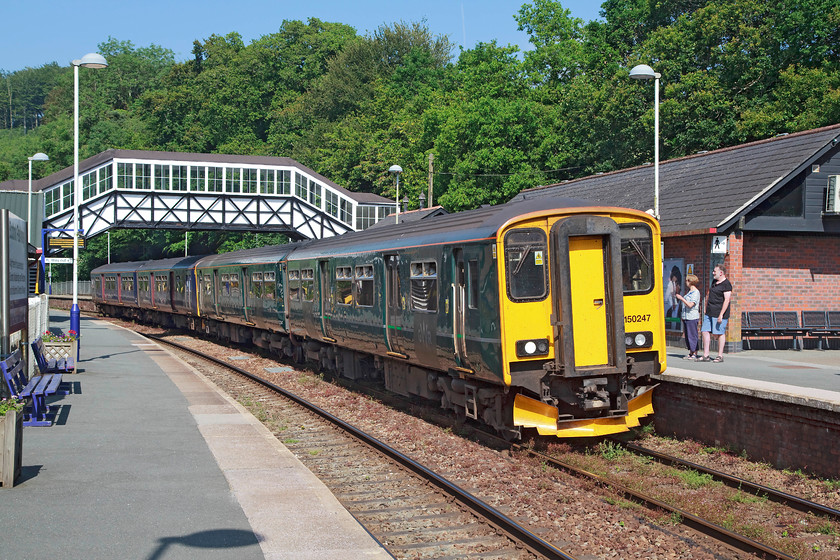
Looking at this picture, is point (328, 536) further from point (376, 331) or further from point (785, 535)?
point (376, 331)

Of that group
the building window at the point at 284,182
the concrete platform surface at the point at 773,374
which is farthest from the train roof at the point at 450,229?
the building window at the point at 284,182

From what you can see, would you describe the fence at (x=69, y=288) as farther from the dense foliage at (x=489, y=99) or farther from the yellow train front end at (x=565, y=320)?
the yellow train front end at (x=565, y=320)

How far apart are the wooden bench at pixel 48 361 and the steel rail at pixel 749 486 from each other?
1102 centimetres

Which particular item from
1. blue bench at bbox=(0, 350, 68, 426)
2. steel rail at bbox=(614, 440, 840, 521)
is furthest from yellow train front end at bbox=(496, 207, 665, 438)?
blue bench at bbox=(0, 350, 68, 426)

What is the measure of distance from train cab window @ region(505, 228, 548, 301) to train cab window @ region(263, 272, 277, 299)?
12524 millimetres

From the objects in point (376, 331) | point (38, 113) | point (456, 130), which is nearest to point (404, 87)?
point (456, 130)

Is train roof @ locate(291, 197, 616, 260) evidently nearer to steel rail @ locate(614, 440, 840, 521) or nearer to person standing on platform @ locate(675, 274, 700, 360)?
steel rail @ locate(614, 440, 840, 521)

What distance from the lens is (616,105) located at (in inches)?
1791

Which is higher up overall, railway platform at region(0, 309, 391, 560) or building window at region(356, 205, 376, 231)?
building window at region(356, 205, 376, 231)

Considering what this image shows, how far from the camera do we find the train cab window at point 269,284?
22314mm

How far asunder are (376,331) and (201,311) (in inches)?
683

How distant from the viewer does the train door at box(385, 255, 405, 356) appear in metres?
14.1

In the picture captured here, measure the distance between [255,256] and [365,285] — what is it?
9.79 metres

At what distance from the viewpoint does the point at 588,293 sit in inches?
420
